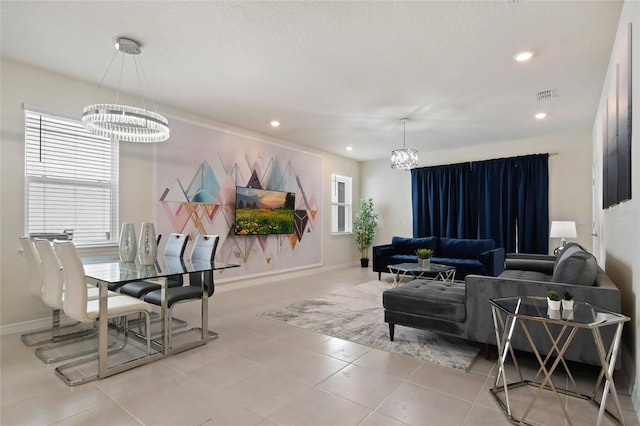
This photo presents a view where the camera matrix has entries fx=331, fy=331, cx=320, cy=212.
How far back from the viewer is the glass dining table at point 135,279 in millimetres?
2430

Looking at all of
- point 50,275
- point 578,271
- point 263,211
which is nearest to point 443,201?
point 263,211

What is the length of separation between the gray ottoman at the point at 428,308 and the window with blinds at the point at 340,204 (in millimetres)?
4866

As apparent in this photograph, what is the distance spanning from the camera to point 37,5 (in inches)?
99.6

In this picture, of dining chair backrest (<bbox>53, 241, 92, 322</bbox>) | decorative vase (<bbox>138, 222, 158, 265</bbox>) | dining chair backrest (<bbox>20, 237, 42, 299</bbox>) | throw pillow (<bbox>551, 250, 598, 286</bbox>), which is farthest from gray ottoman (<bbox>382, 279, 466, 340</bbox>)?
dining chair backrest (<bbox>20, 237, 42, 299</bbox>)

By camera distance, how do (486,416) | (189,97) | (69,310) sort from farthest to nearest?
1. (189,97)
2. (69,310)
3. (486,416)

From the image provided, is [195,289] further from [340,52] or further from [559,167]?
Answer: [559,167]

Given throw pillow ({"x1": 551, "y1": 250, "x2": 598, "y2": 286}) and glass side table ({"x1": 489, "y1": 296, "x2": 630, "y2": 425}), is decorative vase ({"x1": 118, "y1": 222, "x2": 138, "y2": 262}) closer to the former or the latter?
glass side table ({"x1": 489, "y1": 296, "x2": 630, "y2": 425})

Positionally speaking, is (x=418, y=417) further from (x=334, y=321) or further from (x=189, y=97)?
(x=189, y=97)

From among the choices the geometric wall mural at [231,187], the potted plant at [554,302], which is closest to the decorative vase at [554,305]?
the potted plant at [554,302]

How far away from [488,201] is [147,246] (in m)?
6.19

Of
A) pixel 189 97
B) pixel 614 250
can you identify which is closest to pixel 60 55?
pixel 189 97

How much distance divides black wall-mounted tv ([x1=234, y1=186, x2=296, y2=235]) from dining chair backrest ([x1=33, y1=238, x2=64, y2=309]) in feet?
9.43

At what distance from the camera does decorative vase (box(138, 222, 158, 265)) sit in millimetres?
3119

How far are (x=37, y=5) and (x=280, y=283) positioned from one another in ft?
15.5
